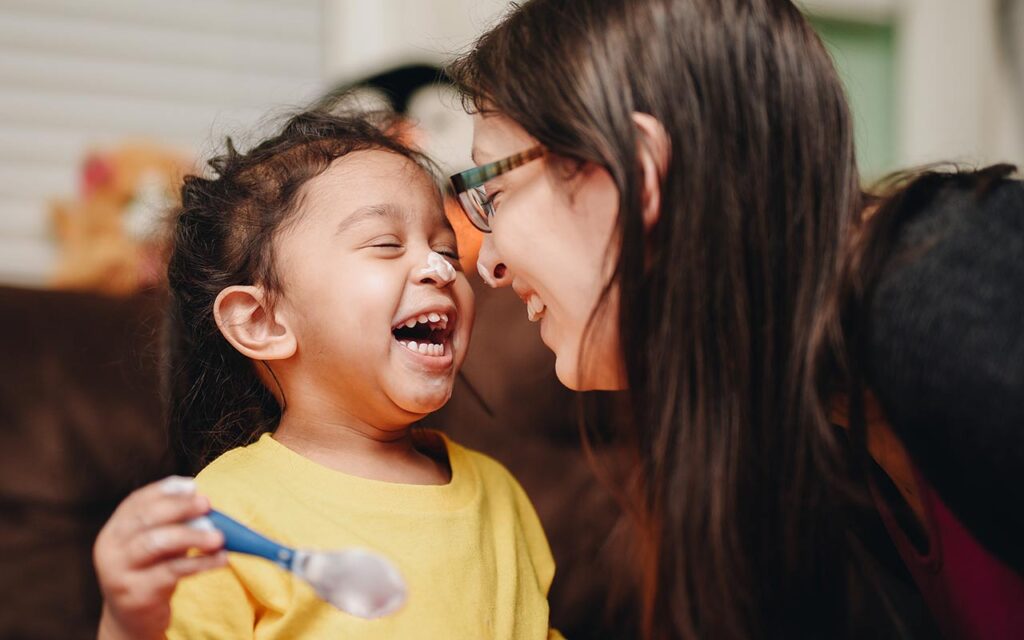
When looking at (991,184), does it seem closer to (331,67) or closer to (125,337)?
(125,337)

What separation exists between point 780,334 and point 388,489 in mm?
463

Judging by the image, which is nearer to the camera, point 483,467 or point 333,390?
point 333,390

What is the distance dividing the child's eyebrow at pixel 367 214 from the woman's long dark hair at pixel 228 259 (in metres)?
0.08

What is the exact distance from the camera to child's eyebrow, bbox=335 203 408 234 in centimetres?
108

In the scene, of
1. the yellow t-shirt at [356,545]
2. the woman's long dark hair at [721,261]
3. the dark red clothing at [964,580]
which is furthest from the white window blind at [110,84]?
the dark red clothing at [964,580]

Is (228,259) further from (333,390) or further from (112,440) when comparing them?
(112,440)

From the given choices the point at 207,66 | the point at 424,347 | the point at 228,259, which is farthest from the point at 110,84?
the point at 424,347

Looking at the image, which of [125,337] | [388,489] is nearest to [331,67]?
[125,337]

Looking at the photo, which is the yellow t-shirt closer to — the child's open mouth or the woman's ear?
the child's open mouth

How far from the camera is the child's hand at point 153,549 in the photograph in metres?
0.76

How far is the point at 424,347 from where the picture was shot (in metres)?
1.10

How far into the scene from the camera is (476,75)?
1.02 m

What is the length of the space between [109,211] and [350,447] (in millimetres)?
1197

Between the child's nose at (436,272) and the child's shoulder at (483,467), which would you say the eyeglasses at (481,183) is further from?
the child's shoulder at (483,467)
